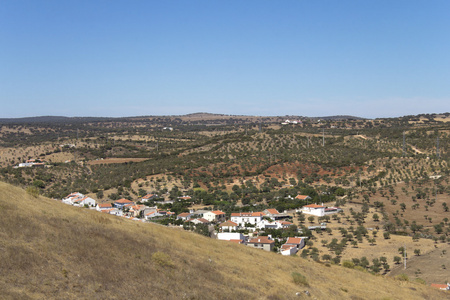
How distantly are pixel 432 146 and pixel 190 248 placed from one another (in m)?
94.4

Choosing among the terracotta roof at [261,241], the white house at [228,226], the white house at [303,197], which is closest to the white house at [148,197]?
the white house at [228,226]

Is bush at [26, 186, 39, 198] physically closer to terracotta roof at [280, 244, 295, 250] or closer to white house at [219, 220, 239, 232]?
terracotta roof at [280, 244, 295, 250]

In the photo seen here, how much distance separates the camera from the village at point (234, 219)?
43312 mm

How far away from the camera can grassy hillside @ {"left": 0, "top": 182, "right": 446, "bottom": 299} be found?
45.6 feet

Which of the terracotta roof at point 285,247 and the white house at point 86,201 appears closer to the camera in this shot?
the terracotta roof at point 285,247

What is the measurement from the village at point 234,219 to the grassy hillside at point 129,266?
717 inches

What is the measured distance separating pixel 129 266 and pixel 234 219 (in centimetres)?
3810

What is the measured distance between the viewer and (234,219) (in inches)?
2116

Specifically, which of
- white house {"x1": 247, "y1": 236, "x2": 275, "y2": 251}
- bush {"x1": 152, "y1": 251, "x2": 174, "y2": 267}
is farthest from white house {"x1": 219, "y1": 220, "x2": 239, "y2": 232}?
bush {"x1": 152, "y1": 251, "x2": 174, "y2": 267}

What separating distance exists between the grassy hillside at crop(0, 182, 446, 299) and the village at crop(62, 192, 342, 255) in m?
18.2

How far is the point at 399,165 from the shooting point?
86.1m

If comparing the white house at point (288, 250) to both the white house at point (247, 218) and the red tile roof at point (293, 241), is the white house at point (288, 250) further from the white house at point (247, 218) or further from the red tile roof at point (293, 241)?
the white house at point (247, 218)

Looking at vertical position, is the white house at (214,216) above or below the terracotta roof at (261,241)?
below

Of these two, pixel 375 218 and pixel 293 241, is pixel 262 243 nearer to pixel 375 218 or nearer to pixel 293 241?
pixel 293 241
